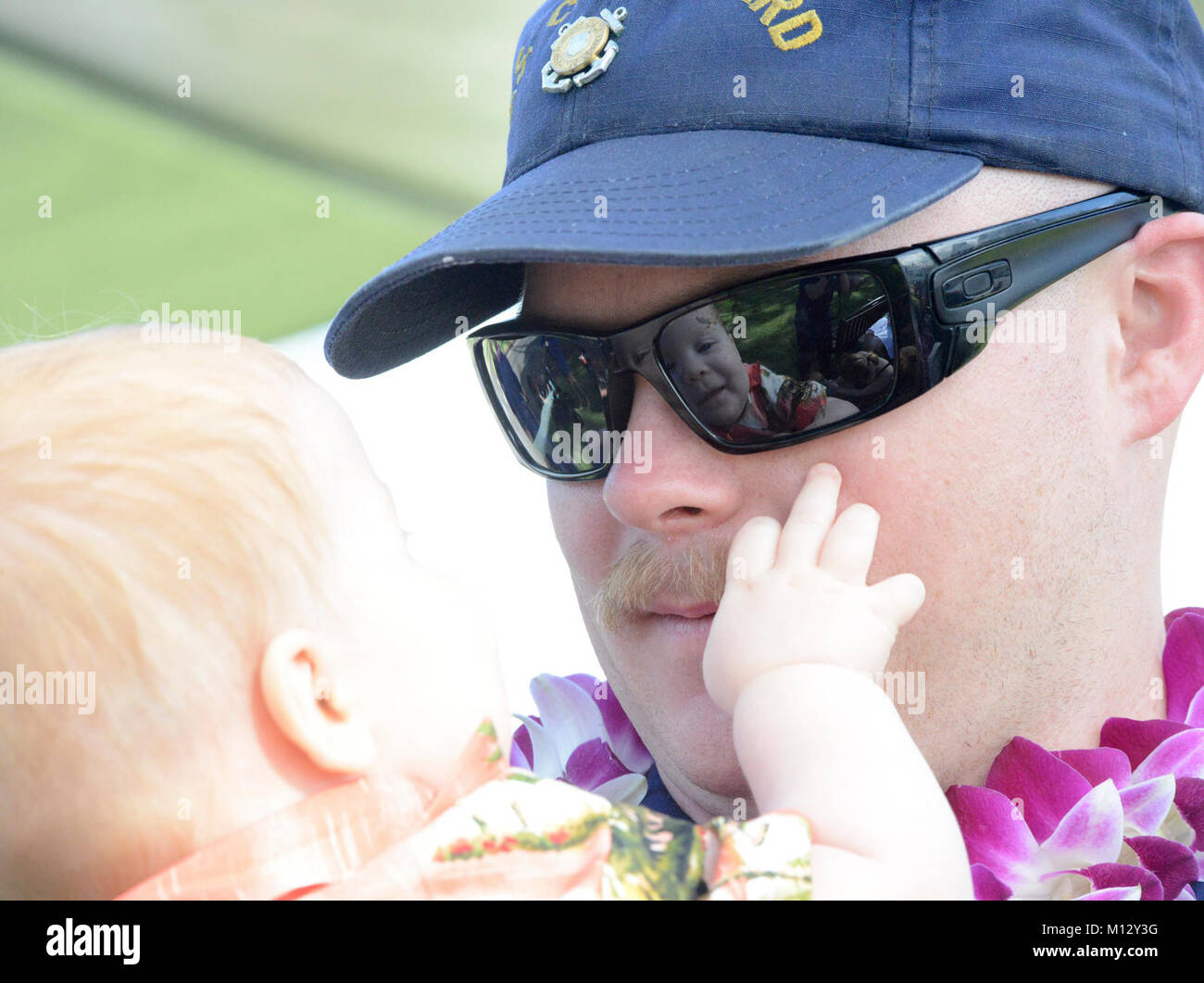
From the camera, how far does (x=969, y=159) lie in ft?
4.42

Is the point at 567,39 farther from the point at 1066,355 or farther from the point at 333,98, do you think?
the point at 333,98

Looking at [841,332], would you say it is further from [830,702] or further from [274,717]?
[274,717]

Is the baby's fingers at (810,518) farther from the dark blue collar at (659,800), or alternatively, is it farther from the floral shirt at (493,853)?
the dark blue collar at (659,800)

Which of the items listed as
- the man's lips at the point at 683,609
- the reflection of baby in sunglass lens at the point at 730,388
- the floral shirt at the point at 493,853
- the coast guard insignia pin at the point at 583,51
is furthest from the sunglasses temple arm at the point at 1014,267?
the floral shirt at the point at 493,853

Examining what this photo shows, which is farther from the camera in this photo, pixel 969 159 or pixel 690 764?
pixel 690 764

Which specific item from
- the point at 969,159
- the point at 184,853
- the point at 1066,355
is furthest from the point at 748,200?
the point at 184,853

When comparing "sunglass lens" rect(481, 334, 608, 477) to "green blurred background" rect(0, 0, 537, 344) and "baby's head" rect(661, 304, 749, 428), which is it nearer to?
"baby's head" rect(661, 304, 749, 428)

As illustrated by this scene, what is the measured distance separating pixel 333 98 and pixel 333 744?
3.28 meters

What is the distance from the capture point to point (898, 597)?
4.09 ft

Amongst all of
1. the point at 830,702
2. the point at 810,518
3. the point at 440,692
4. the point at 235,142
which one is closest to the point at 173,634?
the point at 440,692

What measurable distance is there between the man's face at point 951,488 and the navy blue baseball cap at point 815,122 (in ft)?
0.22

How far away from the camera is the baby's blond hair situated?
0.96 meters

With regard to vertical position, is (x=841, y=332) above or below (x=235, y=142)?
below

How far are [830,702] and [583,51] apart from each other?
0.89 m
